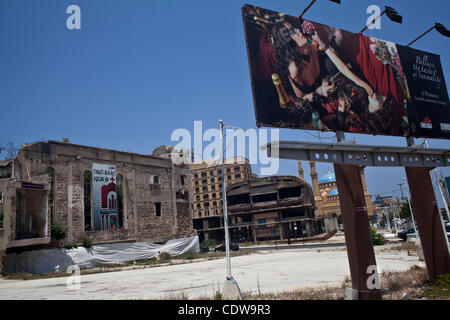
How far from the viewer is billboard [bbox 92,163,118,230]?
109 ft

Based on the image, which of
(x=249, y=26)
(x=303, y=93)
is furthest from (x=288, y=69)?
(x=249, y=26)

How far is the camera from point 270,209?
2677 inches

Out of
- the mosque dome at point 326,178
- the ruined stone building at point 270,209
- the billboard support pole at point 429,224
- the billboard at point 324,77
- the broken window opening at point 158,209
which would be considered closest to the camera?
the billboard at point 324,77

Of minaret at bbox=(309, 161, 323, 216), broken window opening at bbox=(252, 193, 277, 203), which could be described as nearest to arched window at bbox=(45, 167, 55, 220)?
broken window opening at bbox=(252, 193, 277, 203)

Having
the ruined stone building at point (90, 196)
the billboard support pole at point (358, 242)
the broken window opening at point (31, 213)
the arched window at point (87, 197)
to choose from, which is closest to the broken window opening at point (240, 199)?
the ruined stone building at point (90, 196)

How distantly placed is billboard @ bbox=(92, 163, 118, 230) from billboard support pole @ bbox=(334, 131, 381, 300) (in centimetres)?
2885

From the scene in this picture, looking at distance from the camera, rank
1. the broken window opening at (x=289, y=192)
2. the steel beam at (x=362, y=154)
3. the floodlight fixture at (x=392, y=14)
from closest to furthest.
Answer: the steel beam at (x=362, y=154) → the floodlight fixture at (x=392, y=14) → the broken window opening at (x=289, y=192)

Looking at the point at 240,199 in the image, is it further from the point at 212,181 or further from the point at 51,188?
the point at 51,188

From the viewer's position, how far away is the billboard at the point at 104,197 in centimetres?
3316

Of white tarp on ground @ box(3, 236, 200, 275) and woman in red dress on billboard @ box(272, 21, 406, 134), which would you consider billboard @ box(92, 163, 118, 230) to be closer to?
white tarp on ground @ box(3, 236, 200, 275)

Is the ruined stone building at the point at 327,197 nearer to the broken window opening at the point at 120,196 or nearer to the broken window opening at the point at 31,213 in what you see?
the broken window opening at the point at 120,196

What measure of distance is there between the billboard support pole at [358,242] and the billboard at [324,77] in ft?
6.58
